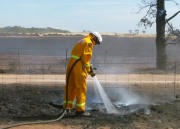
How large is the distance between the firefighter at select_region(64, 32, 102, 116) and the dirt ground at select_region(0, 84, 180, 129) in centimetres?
41

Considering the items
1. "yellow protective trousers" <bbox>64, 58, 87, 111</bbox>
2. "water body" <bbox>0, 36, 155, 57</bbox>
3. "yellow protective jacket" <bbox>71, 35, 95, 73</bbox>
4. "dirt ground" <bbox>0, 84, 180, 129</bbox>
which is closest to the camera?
"dirt ground" <bbox>0, 84, 180, 129</bbox>

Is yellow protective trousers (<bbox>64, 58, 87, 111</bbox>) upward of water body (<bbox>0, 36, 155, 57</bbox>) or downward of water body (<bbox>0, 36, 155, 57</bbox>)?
downward

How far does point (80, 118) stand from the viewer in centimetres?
982

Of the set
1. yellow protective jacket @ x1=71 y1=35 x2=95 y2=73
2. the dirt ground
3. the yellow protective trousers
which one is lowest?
the dirt ground

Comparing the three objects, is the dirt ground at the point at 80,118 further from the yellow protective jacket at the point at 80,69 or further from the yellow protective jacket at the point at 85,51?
the yellow protective jacket at the point at 85,51

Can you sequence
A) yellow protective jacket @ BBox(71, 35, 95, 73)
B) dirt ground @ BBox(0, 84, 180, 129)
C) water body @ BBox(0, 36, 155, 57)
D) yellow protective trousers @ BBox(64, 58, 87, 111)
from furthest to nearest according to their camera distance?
water body @ BBox(0, 36, 155, 57)
yellow protective trousers @ BBox(64, 58, 87, 111)
yellow protective jacket @ BBox(71, 35, 95, 73)
dirt ground @ BBox(0, 84, 180, 129)

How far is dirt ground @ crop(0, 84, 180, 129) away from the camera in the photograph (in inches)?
363

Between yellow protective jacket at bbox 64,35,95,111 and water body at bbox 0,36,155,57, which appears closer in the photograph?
yellow protective jacket at bbox 64,35,95,111

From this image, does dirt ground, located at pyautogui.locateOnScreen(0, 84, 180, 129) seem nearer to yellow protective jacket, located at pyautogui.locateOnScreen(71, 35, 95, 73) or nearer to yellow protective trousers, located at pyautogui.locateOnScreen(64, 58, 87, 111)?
yellow protective trousers, located at pyautogui.locateOnScreen(64, 58, 87, 111)

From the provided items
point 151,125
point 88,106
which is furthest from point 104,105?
point 151,125

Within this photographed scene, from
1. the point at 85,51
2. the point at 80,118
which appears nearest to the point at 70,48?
the point at 80,118

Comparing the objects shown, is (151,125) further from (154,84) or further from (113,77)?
(113,77)

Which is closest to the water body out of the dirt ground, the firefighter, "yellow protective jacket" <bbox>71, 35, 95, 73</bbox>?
the dirt ground

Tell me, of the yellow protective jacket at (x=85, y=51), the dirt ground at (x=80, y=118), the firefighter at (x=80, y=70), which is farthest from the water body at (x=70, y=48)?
the yellow protective jacket at (x=85, y=51)
